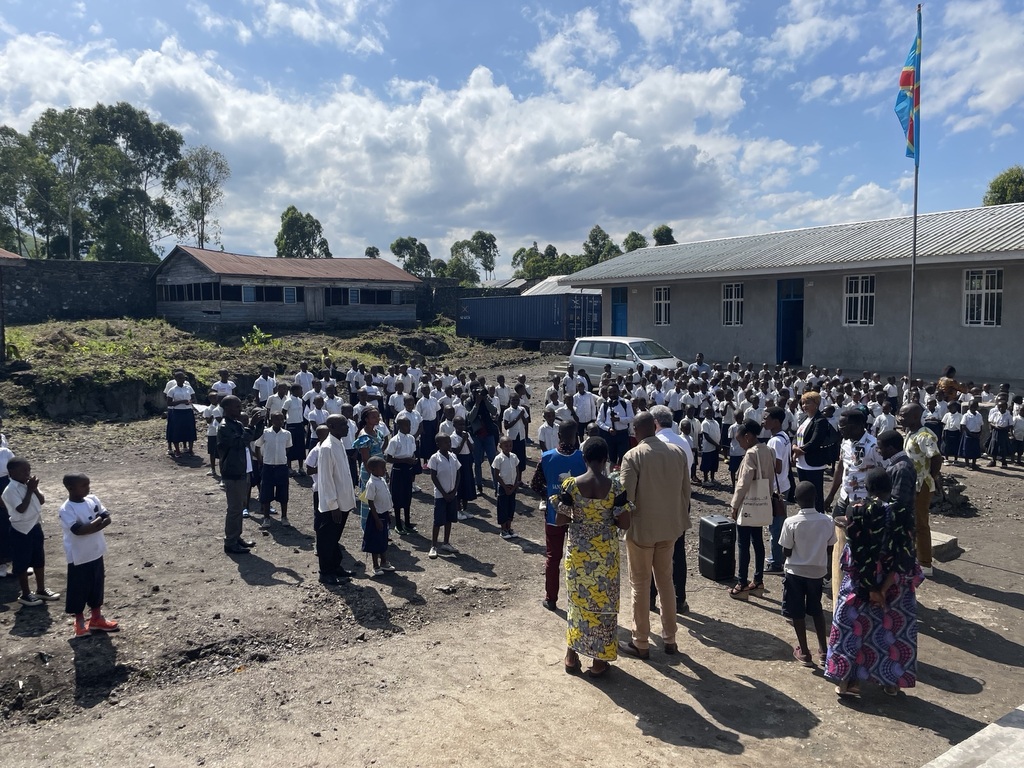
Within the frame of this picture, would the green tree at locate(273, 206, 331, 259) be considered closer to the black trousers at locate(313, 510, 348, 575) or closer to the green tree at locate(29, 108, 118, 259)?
the green tree at locate(29, 108, 118, 259)

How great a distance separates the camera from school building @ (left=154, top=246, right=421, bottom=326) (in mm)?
31803

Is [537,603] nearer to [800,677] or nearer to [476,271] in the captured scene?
[800,677]

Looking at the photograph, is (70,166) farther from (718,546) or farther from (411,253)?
(718,546)

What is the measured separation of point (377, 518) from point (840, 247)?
17350 mm

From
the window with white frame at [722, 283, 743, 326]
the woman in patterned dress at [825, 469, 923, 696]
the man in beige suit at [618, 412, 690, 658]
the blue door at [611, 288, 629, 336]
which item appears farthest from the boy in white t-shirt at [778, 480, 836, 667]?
the blue door at [611, 288, 629, 336]

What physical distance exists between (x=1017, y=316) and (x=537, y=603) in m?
14.9

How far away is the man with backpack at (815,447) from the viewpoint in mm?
6867

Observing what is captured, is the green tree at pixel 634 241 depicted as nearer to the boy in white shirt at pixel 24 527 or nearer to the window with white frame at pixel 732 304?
the window with white frame at pixel 732 304

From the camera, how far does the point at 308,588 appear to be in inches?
271

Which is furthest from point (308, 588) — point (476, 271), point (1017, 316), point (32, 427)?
point (476, 271)

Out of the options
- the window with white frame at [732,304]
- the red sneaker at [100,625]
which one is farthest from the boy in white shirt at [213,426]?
the window with white frame at [732,304]

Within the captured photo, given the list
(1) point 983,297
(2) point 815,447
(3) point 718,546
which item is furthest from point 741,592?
(1) point 983,297

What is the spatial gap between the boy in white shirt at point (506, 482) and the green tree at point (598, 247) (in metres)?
49.2

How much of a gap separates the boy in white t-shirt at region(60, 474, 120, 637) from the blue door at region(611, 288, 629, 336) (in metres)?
22.3
